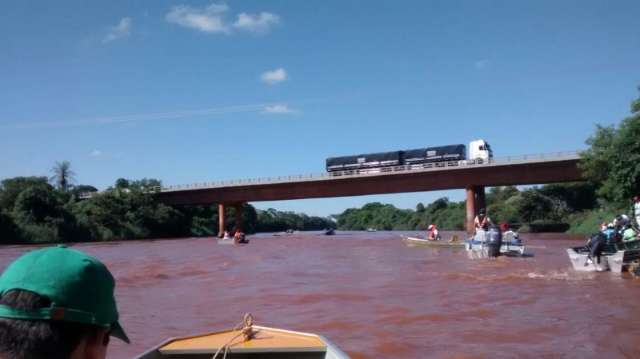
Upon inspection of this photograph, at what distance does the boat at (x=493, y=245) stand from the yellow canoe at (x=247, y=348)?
18156mm

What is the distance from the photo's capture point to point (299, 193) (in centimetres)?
6209

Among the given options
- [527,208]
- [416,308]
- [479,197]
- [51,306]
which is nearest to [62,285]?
[51,306]

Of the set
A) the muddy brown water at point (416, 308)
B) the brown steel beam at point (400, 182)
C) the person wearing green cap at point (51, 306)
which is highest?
the brown steel beam at point (400, 182)

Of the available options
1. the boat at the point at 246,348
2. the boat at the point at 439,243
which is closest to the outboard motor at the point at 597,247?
the boat at the point at 439,243

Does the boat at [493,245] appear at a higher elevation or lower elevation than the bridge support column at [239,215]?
lower

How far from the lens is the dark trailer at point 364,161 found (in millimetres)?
60219

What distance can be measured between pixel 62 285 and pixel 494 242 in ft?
74.5

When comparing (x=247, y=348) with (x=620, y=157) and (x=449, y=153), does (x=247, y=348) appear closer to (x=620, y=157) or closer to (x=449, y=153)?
(x=620, y=157)

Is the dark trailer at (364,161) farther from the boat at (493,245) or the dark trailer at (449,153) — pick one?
the boat at (493,245)

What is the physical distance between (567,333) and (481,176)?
1663 inches

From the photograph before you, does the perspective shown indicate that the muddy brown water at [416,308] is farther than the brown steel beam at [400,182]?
No

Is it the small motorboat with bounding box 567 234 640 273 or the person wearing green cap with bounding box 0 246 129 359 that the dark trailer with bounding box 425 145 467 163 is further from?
the person wearing green cap with bounding box 0 246 129 359

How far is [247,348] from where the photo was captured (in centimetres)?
581

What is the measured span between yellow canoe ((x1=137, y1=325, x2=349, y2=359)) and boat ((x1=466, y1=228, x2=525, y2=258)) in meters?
18.2
